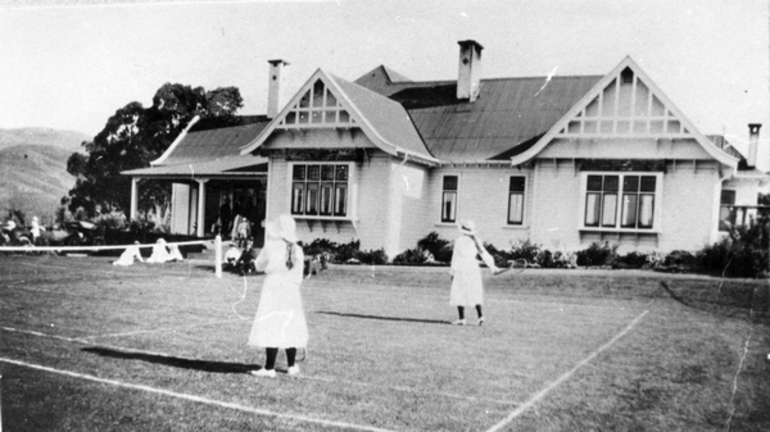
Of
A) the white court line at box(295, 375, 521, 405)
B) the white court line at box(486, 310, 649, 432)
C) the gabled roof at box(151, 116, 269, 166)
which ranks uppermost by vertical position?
the gabled roof at box(151, 116, 269, 166)

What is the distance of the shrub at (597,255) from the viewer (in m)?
11.3

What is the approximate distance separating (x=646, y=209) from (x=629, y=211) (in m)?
0.47

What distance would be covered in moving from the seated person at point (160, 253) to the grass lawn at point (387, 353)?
0.20 metres

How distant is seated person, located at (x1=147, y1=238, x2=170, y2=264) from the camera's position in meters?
9.69

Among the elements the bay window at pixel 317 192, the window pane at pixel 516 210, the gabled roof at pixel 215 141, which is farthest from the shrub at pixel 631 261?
the gabled roof at pixel 215 141

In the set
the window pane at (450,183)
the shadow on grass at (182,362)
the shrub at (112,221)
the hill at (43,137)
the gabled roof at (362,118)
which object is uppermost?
the gabled roof at (362,118)

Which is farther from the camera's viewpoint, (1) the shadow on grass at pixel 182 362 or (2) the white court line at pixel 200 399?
(1) the shadow on grass at pixel 182 362

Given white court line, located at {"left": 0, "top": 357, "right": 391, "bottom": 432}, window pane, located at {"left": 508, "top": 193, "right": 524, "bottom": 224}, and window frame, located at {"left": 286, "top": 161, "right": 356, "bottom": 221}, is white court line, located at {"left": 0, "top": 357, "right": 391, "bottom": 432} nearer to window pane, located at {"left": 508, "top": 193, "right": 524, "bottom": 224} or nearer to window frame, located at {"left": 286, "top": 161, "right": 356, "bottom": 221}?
window frame, located at {"left": 286, "top": 161, "right": 356, "bottom": 221}

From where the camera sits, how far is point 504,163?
12.8 metres

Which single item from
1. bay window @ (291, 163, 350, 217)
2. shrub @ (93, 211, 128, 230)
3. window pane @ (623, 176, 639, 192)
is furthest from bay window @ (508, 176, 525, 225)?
shrub @ (93, 211, 128, 230)

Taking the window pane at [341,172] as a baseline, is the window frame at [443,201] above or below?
below

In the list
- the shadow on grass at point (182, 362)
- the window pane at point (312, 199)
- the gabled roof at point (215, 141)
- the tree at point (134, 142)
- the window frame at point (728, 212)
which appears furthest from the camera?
the window pane at point (312, 199)

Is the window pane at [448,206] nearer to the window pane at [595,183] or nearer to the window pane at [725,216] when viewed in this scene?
the window pane at [595,183]

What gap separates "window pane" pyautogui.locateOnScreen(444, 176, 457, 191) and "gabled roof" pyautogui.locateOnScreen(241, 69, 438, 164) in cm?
50
